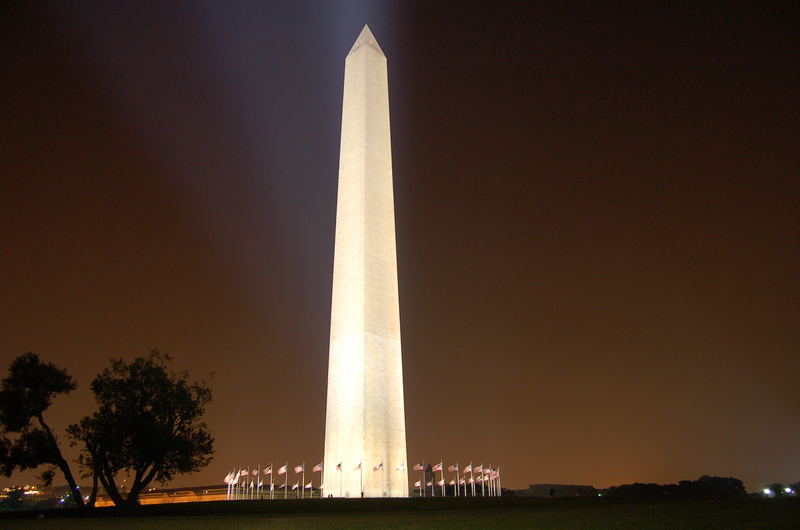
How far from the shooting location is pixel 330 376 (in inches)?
1371

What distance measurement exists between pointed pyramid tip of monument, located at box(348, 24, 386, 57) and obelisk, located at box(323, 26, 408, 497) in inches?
116

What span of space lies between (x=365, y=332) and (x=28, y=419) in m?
15.6

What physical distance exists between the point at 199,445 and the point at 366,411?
8154 millimetres

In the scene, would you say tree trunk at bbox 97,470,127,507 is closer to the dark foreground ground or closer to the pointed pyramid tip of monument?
the dark foreground ground

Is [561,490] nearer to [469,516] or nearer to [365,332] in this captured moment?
[365,332]

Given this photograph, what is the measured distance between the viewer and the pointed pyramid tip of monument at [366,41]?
41.3m

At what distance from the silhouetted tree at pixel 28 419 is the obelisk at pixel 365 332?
12.0 metres

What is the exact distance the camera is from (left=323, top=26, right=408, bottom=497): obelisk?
3225 centimetres

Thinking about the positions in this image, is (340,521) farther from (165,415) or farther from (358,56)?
(358,56)

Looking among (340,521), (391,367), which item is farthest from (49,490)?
(340,521)

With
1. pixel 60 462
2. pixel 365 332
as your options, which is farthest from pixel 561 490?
pixel 60 462

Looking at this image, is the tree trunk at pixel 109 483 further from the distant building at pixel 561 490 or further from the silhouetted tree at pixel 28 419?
the distant building at pixel 561 490

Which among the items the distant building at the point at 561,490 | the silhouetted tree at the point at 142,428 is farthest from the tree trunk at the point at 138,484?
the distant building at the point at 561,490

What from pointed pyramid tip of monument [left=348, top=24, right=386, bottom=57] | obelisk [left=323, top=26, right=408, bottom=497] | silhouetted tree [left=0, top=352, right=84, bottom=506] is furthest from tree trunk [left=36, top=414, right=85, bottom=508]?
pointed pyramid tip of monument [left=348, top=24, right=386, bottom=57]
